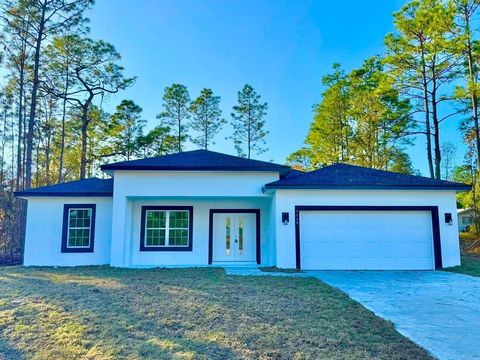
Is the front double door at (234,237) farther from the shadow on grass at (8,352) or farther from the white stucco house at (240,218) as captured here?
A: the shadow on grass at (8,352)

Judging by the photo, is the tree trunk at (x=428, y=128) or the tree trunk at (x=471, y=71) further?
the tree trunk at (x=428, y=128)

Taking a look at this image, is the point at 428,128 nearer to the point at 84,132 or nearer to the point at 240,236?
the point at 240,236

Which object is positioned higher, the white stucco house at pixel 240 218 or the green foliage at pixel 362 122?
the green foliage at pixel 362 122

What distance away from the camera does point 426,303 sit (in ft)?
20.5

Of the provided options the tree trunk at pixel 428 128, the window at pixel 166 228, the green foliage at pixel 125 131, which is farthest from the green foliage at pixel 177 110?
the tree trunk at pixel 428 128

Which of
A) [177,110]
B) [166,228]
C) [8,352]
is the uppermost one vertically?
[177,110]

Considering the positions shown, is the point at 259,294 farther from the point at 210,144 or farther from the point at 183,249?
the point at 210,144

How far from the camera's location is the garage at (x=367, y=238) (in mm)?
10953

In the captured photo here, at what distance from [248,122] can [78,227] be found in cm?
1716

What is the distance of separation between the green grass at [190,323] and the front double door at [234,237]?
4.72 m

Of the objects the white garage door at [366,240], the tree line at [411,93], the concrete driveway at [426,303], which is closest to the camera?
the concrete driveway at [426,303]

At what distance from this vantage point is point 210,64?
17.9 m

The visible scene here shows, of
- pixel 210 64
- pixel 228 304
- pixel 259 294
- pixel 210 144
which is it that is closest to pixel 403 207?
pixel 259 294

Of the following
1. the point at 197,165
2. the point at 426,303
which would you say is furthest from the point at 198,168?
the point at 426,303
